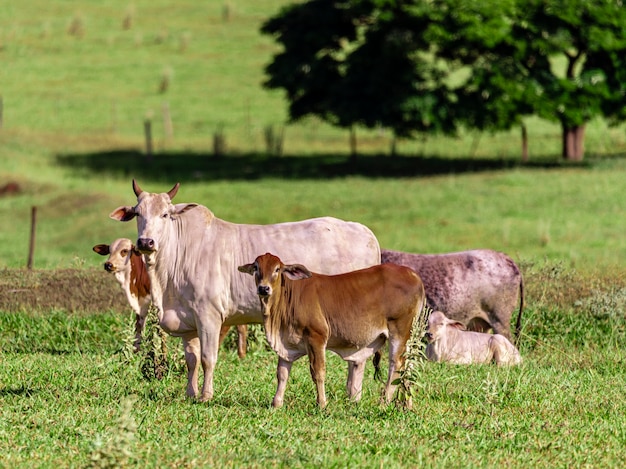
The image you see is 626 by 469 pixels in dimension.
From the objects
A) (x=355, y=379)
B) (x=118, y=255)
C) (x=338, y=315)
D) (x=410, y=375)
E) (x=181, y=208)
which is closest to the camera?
(x=410, y=375)

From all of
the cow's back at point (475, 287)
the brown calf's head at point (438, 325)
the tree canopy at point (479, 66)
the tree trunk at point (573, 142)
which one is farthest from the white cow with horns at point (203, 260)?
the tree trunk at point (573, 142)

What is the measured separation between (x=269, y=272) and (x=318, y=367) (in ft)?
3.14

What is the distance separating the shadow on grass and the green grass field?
18 cm

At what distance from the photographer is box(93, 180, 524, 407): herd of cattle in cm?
1032

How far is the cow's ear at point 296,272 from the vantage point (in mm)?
10164

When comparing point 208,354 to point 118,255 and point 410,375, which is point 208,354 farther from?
point 118,255

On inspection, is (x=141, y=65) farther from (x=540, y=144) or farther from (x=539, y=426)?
(x=539, y=426)

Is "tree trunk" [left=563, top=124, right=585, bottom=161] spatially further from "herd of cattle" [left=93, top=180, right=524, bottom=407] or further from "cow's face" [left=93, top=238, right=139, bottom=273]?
"cow's face" [left=93, top=238, right=139, bottom=273]

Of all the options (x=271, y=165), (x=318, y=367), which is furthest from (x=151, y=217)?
(x=271, y=165)

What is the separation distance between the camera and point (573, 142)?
39281 millimetres

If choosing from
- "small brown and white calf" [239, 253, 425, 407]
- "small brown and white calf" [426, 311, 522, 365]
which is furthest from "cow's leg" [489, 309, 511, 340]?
"small brown and white calf" [239, 253, 425, 407]

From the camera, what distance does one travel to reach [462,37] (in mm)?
36812

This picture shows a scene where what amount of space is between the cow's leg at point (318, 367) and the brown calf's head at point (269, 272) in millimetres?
619

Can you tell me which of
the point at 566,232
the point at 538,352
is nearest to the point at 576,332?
the point at 538,352
